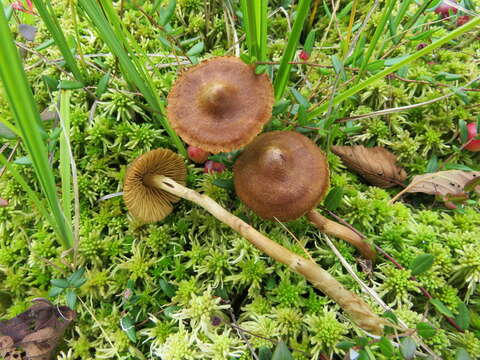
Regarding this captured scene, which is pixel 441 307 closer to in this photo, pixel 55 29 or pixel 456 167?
pixel 456 167

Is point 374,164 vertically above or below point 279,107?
below

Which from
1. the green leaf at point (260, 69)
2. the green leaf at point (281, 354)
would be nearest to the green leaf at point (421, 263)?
the green leaf at point (281, 354)

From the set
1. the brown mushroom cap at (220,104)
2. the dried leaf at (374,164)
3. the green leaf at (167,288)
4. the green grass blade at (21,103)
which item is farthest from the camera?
the dried leaf at (374,164)

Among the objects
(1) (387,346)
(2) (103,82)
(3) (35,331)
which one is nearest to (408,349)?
(1) (387,346)

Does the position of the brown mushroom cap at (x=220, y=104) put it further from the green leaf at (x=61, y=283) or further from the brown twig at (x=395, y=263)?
the green leaf at (x=61, y=283)

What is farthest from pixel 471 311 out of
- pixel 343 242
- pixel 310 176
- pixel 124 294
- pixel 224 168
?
pixel 124 294

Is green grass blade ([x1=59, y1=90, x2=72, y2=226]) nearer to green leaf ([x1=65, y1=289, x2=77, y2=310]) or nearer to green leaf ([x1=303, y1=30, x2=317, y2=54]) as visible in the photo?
green leaf ([x1=65, y1=289, x2=77, y2=310])


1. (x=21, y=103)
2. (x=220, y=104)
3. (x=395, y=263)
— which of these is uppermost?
(x=21, y=103)
